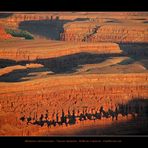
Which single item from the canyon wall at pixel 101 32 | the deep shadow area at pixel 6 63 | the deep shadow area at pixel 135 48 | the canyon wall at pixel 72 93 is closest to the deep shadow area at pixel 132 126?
the canyon wall at pixel 72 93

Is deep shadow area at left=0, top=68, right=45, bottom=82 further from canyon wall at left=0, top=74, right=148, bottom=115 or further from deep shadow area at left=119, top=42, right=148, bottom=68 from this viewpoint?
deep shadow area at left=119, top=42, right=148, bottom=68

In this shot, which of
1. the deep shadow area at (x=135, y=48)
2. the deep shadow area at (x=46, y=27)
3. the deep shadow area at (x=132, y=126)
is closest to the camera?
the deep shadow area at (x=132, y=126)

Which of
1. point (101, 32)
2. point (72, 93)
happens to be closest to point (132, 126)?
point (72, 93)

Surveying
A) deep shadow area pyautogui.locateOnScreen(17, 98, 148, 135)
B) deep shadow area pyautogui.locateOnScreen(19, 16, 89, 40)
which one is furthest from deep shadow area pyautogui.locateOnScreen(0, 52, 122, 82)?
deep shadow area pyautogui.locateOnScreen(17, 98, 148, 135)

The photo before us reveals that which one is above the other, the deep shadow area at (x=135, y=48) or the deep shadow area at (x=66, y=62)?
the deep shadow area at (x=135, y=48)

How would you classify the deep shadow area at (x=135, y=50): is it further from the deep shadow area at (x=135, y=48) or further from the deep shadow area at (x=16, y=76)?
the deep shadow area at (x=16, y=76)

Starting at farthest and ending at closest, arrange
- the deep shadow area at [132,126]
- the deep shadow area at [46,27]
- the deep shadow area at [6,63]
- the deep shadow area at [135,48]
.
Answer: the deep shadow area at [46,27] → the deep shadow area at [135,48] → the deep shadow area at [6,63] → the deep shadow area at [132,126]

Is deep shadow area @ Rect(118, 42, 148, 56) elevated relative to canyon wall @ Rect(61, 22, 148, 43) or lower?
lower
